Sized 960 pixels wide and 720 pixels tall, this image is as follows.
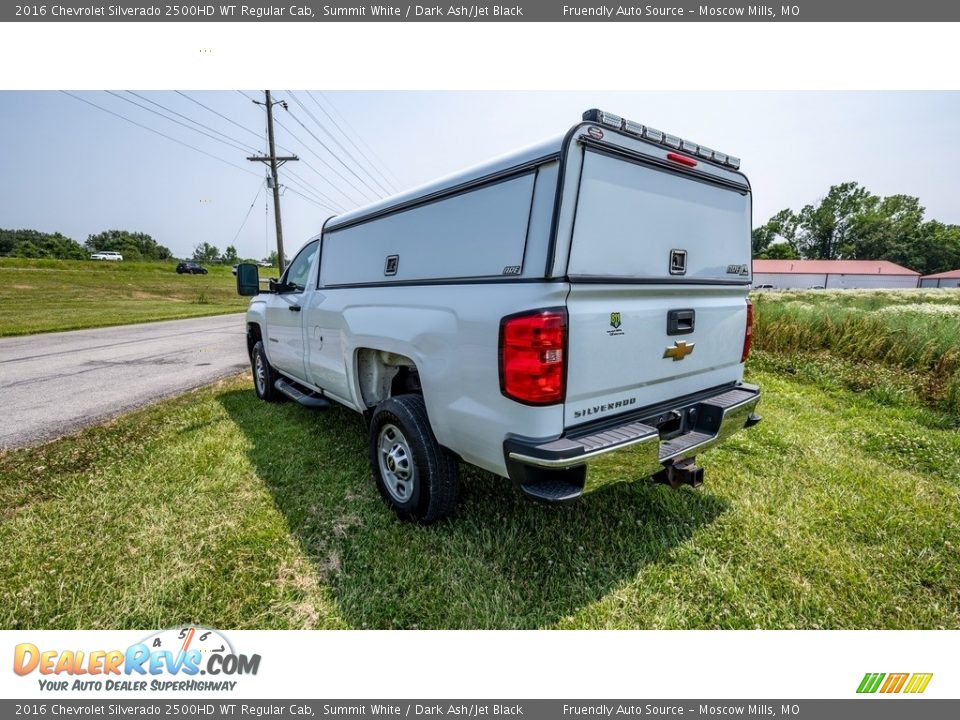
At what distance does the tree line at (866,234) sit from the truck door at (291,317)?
75789 millimetres

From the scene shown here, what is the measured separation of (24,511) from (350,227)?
10.4ft

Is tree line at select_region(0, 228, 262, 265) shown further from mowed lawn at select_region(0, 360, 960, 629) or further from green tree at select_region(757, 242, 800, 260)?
green tree at select_region(757, 242, 800, 260)

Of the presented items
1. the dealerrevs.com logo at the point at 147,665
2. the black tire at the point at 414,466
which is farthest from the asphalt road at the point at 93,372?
the black tire at the point at 414,466

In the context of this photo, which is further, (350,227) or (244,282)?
(244,282)

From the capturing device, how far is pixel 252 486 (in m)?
3.58

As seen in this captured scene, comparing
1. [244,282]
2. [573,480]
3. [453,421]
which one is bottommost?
[573,480]

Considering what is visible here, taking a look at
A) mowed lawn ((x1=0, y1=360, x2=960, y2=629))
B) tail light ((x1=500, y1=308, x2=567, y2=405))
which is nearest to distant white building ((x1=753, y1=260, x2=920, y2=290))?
mowed lawn ((x1=0, y1=360, x2=960, y2=629))

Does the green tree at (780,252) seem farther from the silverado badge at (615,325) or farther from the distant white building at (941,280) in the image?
the silverado badge at (615,325)

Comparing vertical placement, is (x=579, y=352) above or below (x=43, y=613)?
above

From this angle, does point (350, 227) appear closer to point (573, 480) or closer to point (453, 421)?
point (453, 421)

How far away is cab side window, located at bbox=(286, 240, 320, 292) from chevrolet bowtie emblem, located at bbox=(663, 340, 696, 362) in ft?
11.5

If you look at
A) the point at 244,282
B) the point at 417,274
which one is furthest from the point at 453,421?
the point at 244,282

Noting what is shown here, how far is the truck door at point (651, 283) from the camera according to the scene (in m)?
2.28

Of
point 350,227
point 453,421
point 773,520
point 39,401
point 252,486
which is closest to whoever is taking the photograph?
point 453,421
